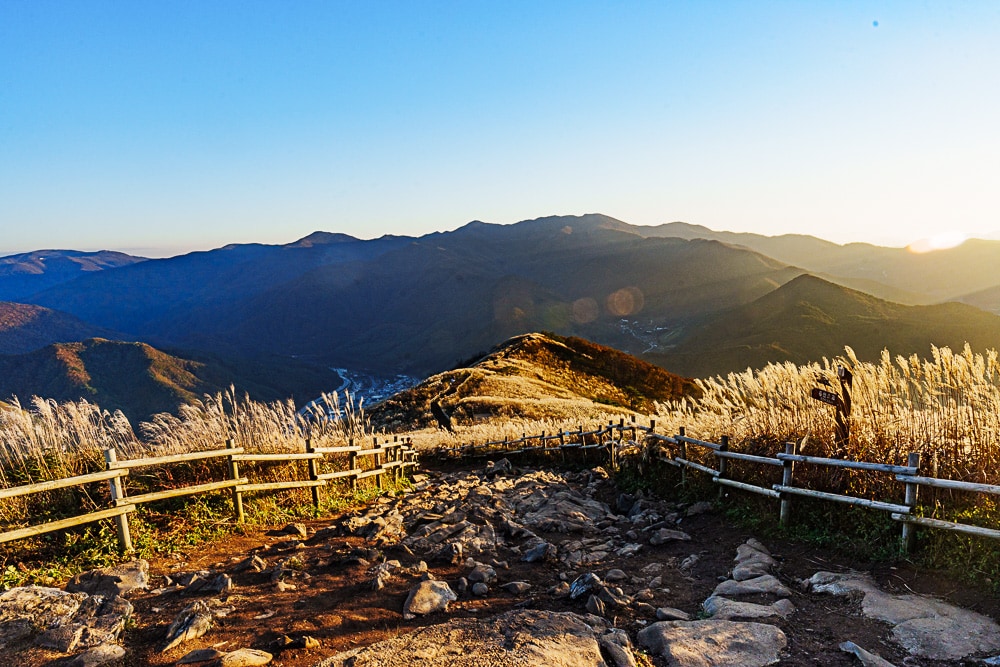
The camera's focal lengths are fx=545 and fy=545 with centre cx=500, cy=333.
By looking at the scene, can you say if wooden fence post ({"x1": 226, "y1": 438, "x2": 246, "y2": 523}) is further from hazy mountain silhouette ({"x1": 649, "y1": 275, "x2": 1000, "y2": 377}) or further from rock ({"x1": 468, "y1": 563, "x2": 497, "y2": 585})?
hazy mountain silhouette ({"x1": 649, "y1": 275, "x2": 1000, "y2": 377})

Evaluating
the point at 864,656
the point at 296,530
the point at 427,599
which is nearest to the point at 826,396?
the point at 864,656

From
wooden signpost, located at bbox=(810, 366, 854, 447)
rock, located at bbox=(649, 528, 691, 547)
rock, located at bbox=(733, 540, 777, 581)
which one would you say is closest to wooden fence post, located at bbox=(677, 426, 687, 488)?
rock, located at bbox=(649, 528, 691, 547)

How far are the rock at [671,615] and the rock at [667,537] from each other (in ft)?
6.62

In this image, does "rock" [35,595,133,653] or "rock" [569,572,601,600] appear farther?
"rock" [569,572,601,600]

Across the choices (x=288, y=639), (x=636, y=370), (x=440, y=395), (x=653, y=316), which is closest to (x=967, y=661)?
(x=288, y=639)

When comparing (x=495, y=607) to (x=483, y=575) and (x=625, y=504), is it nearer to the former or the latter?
(x=483, y=575)

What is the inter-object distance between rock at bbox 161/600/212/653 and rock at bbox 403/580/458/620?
5.10 feet

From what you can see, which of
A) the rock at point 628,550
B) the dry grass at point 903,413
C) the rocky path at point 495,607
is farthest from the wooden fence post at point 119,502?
the dry grass at point 903,413

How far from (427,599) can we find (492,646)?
1130mm

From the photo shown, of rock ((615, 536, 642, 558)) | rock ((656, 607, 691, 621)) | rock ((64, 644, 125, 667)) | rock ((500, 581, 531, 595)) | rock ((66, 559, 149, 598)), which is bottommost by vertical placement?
rock ((615, 536, 642, 558))

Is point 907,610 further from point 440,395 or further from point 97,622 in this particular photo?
point 440,395

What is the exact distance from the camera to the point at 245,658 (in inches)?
147

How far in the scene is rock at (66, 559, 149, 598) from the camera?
5.05 metres

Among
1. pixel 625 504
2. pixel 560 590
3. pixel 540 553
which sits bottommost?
pixel 625 504
